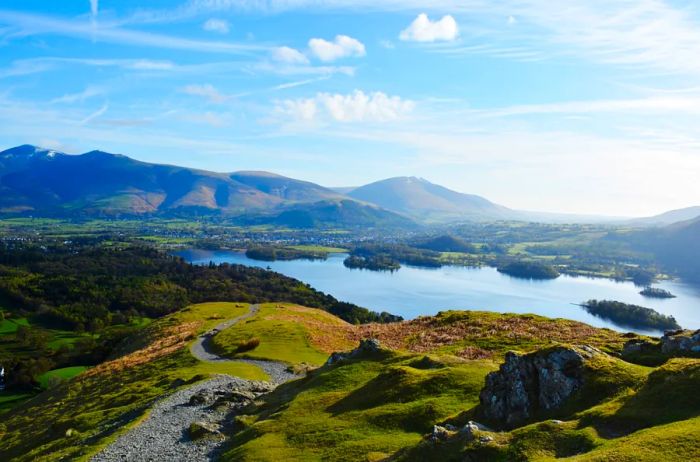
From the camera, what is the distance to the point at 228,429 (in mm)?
32562

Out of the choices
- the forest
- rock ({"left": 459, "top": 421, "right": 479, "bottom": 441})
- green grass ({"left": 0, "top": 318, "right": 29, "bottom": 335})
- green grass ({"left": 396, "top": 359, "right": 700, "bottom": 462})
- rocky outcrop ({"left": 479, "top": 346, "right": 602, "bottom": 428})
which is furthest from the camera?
green grass ({"left": 0, "top": 318, "right": 29, "bottom": 335})

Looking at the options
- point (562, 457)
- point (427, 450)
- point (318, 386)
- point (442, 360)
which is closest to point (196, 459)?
point (318, 386)

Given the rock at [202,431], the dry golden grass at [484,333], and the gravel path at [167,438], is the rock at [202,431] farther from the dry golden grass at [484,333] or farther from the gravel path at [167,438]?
the dry golden grass at [484,333]

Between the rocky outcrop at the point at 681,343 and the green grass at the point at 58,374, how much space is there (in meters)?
94.8

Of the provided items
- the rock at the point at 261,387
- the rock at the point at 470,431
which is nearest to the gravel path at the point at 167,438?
the rock at the point at 261,387

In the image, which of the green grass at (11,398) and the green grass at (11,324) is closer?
the green grass at (11,398)

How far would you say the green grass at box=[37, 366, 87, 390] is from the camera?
93438 millimetres

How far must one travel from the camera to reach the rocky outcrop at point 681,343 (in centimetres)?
2789

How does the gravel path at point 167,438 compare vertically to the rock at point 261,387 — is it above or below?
above

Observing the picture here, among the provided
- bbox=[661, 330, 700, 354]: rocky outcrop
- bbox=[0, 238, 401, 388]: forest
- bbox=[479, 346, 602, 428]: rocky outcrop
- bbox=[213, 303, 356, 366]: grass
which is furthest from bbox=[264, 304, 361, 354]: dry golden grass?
bbox=[0, 238, 401, 388]: forest

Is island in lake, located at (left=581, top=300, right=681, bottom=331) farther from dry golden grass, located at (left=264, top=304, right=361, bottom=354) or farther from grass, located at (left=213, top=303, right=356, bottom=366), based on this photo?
grass, located at (left=213, top=303, right=356, bottom=366)

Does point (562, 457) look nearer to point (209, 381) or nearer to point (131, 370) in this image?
point (209, 381)

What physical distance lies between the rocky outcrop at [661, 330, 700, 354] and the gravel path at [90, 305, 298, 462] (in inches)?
1031

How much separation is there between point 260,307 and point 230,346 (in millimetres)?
40487
